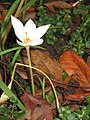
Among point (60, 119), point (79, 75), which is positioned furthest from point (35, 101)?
point (79, 75)

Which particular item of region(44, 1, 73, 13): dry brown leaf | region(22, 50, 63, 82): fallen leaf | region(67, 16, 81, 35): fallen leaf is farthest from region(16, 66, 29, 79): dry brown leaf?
region(44, 1, 73, 13): dry brown leaf

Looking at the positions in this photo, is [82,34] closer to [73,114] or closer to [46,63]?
[46,63]

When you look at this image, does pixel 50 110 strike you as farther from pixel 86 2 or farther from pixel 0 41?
pixel 86 2

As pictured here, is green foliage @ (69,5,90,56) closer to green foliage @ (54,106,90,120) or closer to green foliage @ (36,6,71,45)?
green foliage @ (36,6,71,45)

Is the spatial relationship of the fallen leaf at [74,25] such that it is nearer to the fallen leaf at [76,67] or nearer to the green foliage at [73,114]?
the fallen leaf at [76,67]

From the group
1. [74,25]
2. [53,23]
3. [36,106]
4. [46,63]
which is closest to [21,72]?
[46,63]
